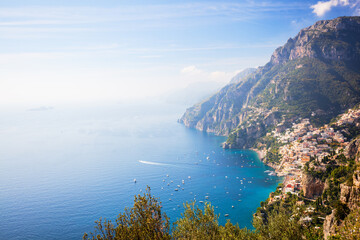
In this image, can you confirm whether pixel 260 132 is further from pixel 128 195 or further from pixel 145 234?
pixel 145 234

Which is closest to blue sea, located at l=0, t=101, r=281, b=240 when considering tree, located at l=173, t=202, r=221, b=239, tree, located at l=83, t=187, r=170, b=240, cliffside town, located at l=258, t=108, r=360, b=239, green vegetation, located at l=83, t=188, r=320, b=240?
cliffside town, located at l=258, t=108, r=360, b=239

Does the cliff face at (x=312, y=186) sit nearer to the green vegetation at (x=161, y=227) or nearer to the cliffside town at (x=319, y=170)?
the cliffside town at (x=319, y=170)

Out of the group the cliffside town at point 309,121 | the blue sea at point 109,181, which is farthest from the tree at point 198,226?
the blue sea at point 109,181

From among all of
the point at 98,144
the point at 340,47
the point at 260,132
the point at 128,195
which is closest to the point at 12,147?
the point at 98,144

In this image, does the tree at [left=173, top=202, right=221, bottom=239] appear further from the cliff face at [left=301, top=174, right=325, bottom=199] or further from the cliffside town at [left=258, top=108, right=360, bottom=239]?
the cliff face at [left=301, top=174, right=325, bottom=199]

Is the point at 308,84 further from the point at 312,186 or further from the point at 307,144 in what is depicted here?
the point at 312,186

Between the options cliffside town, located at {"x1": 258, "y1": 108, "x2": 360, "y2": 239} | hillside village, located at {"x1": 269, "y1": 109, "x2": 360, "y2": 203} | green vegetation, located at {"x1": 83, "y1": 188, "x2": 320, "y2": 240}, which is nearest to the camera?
green vegetation, located at {"x1": 83, "y1": 188, "x2": 320, "y2": 240}
